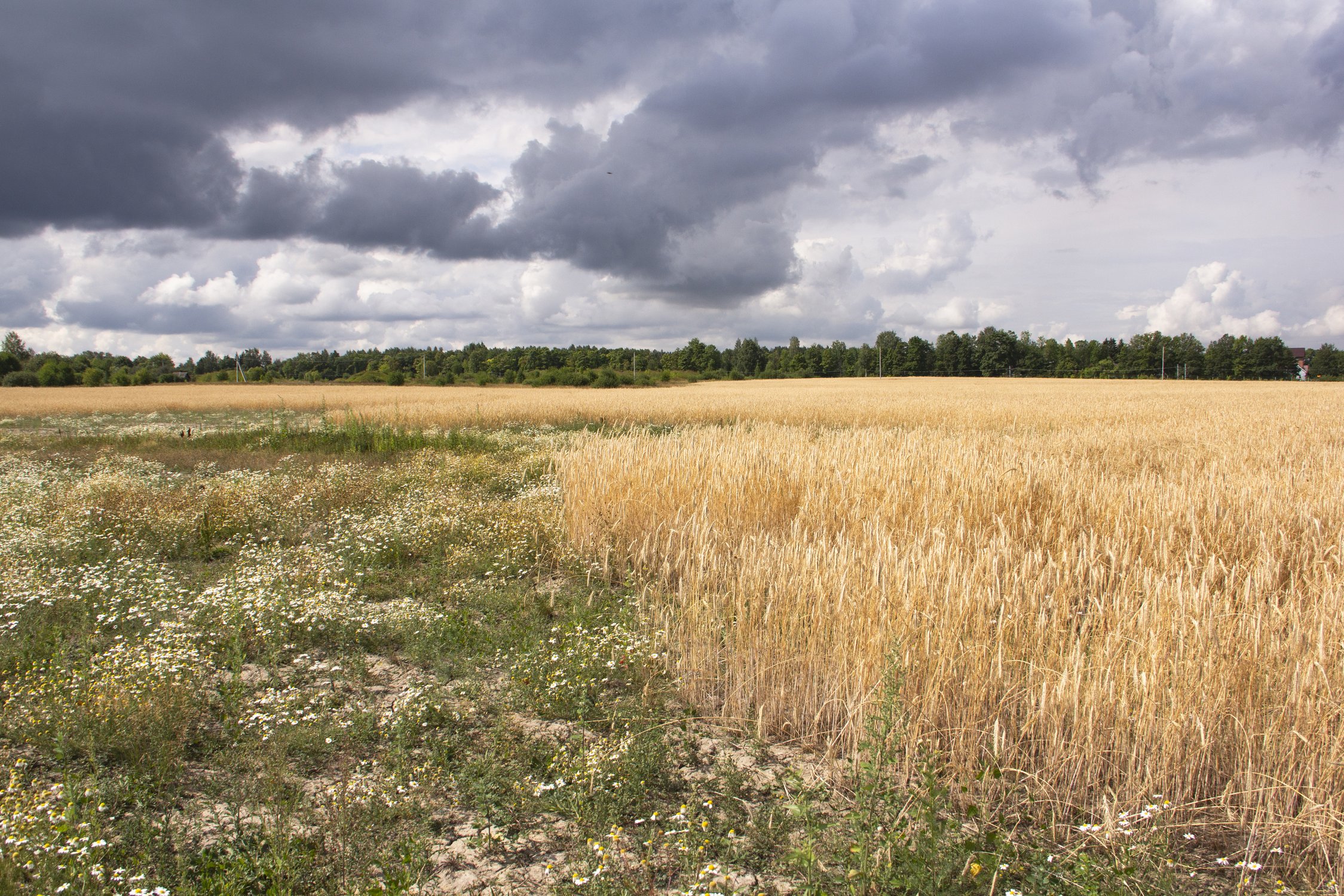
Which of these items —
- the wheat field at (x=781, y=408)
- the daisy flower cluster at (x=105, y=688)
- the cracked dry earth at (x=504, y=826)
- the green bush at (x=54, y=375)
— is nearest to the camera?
the cracked dry earth at (x=504, y=826)

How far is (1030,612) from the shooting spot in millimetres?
3391

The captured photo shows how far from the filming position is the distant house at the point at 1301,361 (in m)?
103

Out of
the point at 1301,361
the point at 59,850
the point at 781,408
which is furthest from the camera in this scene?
the point at 1301,361

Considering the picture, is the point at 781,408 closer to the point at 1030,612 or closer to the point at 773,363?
the point at 1030,612

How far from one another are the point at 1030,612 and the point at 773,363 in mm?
121749

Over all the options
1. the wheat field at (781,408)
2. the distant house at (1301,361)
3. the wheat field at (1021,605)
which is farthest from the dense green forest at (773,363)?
the wheat field at (1021,605)

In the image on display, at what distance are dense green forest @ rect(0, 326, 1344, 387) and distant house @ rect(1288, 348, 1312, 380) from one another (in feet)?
2.68

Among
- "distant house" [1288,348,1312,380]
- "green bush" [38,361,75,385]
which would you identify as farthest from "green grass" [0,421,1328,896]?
"distant house" [1288,348,1312,380]

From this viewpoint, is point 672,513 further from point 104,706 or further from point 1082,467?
point 1082,467

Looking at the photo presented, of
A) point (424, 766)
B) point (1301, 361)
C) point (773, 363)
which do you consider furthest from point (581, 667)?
point (1301, 361)

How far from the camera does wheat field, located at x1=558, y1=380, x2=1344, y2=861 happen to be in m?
2.70

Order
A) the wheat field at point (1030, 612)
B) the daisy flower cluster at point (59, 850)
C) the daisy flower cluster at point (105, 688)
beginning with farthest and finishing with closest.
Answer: the daisy flower cluster at point (105, 688)
the wheat field at point (1030, 612)
the daisy flower cluster at point (59, 850)

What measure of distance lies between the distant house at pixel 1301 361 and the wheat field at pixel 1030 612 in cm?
13278

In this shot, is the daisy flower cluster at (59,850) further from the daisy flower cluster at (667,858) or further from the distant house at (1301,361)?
the distant house at (1301,361)
